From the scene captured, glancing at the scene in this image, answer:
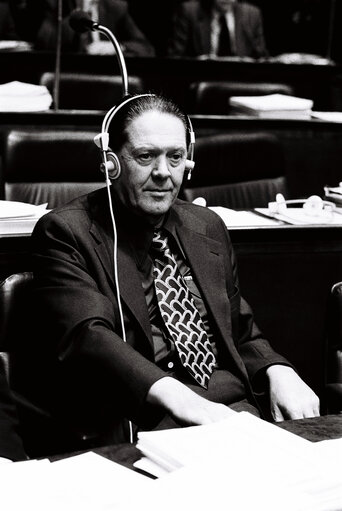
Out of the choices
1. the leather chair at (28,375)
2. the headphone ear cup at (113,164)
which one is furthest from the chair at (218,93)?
the leather chair at (28,375)

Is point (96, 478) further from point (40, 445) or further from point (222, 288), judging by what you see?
point (222, 288)

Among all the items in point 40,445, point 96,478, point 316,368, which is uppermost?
point 96,478

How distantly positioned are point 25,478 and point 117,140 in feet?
3.61

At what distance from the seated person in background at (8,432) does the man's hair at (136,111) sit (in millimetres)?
702

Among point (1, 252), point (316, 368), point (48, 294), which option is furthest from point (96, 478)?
point (316, 368)

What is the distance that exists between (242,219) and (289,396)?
39.1 inches

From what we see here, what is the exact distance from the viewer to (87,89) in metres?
4.67

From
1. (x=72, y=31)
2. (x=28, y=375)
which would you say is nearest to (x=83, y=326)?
(x=28, y=375)

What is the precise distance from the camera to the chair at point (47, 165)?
2.99 meters

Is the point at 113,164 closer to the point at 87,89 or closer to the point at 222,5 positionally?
the point at 87,89

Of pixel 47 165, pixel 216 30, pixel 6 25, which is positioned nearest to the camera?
pixel 47 165

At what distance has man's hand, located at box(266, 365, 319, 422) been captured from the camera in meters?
1.83

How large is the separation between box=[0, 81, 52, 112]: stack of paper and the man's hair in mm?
1890

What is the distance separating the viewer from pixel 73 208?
80.9 inches
